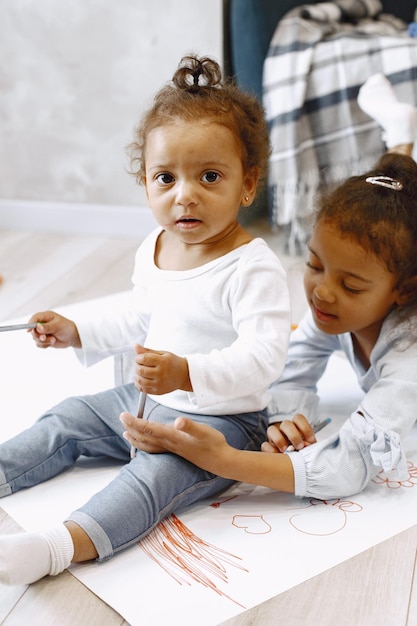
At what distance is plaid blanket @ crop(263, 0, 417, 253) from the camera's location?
1909 millimetres

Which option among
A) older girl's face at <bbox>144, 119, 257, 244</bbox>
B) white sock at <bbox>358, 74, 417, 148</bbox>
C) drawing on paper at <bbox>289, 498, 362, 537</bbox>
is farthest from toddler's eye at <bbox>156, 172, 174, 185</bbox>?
white sock at <bbox>358, 74, 417, 148</bbox>

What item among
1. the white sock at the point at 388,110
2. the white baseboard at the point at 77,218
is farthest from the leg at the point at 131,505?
the white baseboard at the point at 77,218

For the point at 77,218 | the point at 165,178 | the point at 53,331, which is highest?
the point at 165,178

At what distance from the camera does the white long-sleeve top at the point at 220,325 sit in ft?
3.02

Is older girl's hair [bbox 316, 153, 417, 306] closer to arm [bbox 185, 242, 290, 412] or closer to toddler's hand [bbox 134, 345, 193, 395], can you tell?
arm [bbox 185, 242, 290, 412]

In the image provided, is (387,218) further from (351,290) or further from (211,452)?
(211,452)

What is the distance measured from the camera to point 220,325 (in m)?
1.00

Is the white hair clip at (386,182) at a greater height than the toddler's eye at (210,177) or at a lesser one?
lesser

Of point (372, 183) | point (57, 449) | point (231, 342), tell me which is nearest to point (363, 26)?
point (372, 183)

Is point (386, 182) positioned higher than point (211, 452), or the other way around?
point (386, 182)

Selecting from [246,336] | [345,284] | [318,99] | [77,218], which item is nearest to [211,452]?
[246,336]

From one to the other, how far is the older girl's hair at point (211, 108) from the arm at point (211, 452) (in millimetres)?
341

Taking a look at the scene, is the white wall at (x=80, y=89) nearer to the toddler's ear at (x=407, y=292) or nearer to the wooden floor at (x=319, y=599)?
the toddler's ear at (x=407, y=292)

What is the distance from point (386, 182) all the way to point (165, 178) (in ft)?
0.95
